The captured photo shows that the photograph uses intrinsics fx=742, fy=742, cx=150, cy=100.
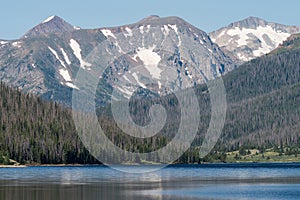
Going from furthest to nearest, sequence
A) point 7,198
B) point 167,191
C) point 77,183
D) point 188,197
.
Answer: point 77,183
point 167,191
point 188,197
point 7,198

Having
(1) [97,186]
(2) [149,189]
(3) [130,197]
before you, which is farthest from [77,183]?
(3) [130,197]

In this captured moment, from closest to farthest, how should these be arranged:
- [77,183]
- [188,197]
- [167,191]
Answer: [188,197] → [167,191] → [77,183]

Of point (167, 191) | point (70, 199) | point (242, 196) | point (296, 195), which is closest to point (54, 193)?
point (70, 199)

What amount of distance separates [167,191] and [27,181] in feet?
129

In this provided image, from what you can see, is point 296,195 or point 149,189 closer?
point 296,195

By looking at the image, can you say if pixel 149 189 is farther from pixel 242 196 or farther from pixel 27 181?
pixel 27 181

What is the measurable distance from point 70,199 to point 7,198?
10.5m

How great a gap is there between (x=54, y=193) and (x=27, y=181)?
36.4 m

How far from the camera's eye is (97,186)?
157 meters

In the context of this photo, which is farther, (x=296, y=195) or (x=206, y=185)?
(x=206, y=185)

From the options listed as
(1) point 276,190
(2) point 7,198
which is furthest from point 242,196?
(2) point 7,198

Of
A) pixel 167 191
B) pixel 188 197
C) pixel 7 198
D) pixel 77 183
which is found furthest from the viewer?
pixel 77 183

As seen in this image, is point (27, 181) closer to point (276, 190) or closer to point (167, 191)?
point (167, 191)

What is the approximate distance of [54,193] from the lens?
447 ft
